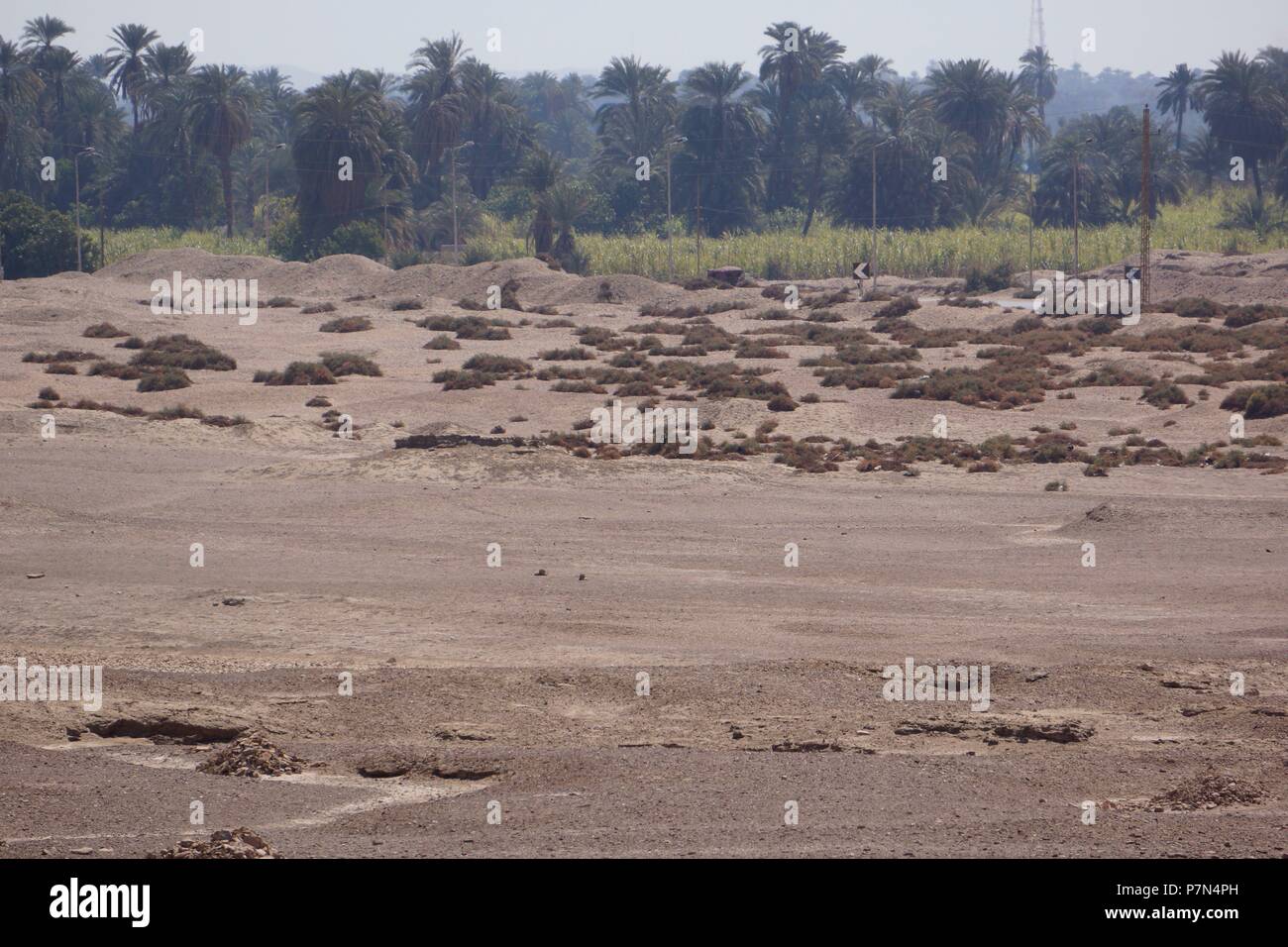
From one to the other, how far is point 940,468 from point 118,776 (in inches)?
763

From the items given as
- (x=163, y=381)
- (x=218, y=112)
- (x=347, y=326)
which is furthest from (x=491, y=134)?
(x=163, y=381)

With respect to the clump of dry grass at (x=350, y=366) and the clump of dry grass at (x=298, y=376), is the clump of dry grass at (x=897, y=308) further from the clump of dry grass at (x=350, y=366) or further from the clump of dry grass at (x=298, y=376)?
the clump of dry grass at (x=298, y=376)

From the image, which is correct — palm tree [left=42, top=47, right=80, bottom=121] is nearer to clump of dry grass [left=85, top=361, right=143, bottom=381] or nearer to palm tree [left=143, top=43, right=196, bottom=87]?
palm tree [left=143, top=43, right=196, bottom=87]

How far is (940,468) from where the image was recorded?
27.2 metres

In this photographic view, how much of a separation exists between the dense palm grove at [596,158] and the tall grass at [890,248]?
112 inches

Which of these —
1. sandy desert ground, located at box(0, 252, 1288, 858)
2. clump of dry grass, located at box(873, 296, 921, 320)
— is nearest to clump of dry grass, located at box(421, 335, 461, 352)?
sandy desert ground, located at box(0, 252, 1288, 858)

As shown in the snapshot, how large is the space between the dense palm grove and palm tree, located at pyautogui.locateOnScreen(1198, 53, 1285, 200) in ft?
0.50

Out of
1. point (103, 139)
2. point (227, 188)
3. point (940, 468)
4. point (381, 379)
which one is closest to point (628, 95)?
point (227, 188)

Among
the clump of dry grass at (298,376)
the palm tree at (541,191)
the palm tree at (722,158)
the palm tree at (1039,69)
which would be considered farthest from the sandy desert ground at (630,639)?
the palm tree at (1039,69)

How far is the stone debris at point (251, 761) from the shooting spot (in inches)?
420

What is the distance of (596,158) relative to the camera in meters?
116

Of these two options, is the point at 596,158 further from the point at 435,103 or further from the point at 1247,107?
the point at 1247,107

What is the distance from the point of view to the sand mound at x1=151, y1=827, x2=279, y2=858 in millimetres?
8242

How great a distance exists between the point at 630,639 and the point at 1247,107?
3869 inches
